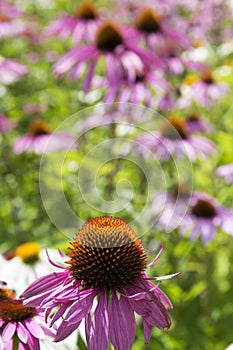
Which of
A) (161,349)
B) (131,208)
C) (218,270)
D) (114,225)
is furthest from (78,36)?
(114,225)

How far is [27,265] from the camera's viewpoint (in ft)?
4.15

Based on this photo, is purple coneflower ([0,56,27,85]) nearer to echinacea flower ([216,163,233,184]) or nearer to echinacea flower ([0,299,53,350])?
echinacea flower ([216,163,233,184])

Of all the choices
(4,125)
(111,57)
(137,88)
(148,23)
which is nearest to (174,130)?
(137,88)

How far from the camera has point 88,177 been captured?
1594 millimetres

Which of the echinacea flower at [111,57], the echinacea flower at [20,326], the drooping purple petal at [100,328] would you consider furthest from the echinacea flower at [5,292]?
the echinacea flower at [111,57]

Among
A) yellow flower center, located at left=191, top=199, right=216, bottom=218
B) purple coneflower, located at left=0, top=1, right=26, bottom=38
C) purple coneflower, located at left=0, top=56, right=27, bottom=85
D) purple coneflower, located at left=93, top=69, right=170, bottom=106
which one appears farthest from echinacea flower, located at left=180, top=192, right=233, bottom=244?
purple coneflower, located at left=0, top=1, right=26, bottom=38

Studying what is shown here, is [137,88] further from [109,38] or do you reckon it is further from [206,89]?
[206,89]

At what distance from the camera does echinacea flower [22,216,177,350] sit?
0.66 meters

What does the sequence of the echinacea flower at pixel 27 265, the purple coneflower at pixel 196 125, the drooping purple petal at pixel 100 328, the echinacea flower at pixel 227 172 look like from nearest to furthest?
1. the drooping purple petal at pixel 100 328
2. the echinacea flower at pixel 27 265
3. the echinacea flower at pixel 227 172
4. the purple coneflower at pixel 196 125

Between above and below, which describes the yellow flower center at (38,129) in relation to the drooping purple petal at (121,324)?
below

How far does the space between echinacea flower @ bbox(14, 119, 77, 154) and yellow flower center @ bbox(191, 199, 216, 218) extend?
1.46 ft

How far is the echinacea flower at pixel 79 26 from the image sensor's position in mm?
2051

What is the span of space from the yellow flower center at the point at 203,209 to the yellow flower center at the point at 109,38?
0.59 m

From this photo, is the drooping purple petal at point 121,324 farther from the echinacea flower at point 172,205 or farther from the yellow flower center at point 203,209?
the yellow flower center at point 203,209
